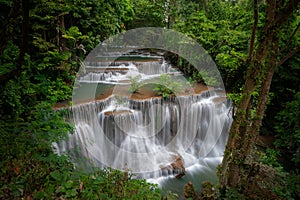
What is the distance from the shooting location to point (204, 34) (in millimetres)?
9617

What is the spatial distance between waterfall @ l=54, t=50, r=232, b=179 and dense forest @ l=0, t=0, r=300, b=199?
2.80 feet

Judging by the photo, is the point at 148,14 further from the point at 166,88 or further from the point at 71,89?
the point at 71,89

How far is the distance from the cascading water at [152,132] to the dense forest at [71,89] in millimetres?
874

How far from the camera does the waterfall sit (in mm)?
5727

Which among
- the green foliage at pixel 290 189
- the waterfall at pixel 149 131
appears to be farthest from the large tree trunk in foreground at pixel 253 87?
the waterfall at pixel 149 131

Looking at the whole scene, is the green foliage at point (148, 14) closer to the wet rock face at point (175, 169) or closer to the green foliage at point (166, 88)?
the green foliage at point (166, 88)

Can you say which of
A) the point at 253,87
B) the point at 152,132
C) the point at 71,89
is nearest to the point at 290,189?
the point at 253,87

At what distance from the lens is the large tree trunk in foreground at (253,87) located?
2.78m

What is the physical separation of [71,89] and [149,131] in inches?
111

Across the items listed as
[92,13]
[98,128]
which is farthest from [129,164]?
[92,13]

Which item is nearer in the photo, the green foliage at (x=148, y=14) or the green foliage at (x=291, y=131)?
the green foliage at (x=291, y=131)

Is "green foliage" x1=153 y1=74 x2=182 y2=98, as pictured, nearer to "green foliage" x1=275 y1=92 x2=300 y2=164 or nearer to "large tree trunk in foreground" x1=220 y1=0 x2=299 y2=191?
"green foliage" x1=275 y1=92 x2=300 y2=164

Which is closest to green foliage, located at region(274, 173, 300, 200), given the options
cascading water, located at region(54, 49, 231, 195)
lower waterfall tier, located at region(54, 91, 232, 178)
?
lower waterfall tier, located at region(54, 91, 232, 178)

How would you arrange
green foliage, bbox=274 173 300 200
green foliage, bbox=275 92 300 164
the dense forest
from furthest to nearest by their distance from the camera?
green foliage, bbox=275 92 300 164, green foliage, bbox=274 173 300 200, the dense forest
